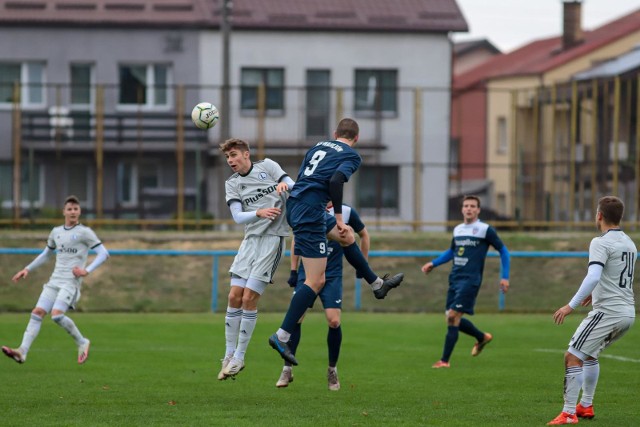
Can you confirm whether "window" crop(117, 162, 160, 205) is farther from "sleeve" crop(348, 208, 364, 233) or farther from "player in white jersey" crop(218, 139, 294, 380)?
"player in white jersey" crop(218, 139, 294, 380)

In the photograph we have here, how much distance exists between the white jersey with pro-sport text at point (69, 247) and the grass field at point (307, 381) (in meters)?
1.02

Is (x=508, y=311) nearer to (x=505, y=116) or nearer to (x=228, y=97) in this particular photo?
(x=228, y=97)

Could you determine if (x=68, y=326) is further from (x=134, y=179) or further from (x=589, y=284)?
(x=134, y=179)

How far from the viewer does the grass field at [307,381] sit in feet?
31.9

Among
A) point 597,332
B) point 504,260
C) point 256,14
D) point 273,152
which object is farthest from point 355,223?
point 256,14

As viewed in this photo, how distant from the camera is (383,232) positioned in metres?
28.4

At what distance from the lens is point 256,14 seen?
38594mm

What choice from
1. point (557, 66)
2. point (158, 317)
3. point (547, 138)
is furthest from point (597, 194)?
point (557, 66)

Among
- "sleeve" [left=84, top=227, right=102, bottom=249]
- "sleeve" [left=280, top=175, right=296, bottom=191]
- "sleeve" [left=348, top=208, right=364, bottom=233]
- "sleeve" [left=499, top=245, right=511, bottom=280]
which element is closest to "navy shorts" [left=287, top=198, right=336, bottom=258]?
"sleeve" [left=280, top=175, right=296, bottom=191]

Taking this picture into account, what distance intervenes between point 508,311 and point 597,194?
8.38m

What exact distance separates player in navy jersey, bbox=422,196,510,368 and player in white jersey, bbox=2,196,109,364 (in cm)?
403

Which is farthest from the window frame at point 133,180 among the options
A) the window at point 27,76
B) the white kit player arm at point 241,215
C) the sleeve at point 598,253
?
the sleeve at point 598,253

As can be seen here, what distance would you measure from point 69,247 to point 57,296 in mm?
593

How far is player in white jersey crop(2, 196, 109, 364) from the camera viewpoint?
1402 centimetres
